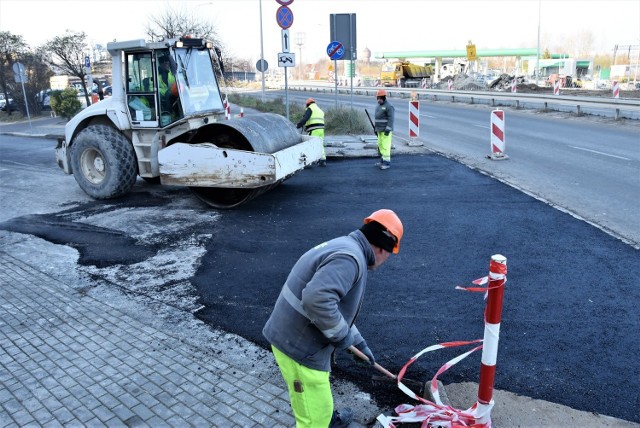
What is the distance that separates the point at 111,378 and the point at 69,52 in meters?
33.8

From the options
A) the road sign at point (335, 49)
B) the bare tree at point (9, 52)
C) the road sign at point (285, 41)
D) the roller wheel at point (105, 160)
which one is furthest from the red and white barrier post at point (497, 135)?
the bare tree at point (9, 52)

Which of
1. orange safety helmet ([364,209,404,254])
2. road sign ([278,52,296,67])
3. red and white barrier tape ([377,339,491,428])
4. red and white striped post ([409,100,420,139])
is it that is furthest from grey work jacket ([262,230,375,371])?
red and white striped post ([409,100,420,139])

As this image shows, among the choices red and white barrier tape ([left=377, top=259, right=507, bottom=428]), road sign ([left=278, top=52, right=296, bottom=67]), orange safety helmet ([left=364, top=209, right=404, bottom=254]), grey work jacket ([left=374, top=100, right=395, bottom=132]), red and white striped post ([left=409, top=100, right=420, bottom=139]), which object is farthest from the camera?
red and white striped post ([left=409, top=100, right=420, bottom=139])

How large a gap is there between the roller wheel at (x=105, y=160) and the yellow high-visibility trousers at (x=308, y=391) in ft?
24.2

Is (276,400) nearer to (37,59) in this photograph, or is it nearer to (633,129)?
(633,129)

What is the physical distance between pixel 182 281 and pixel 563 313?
155 inches

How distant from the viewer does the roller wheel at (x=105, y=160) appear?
363 inches

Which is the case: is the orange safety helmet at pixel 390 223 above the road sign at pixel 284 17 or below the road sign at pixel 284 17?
below

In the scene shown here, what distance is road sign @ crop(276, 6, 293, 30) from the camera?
41.4 ft

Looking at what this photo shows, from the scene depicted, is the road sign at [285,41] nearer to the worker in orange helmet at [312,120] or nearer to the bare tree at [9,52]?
the worker in orange helmet at [312,120]

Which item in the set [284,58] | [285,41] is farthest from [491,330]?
[285,41]

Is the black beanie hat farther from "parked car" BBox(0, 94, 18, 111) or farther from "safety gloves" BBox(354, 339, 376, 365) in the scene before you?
"parked car" BBox(0, 94, 18, 111)

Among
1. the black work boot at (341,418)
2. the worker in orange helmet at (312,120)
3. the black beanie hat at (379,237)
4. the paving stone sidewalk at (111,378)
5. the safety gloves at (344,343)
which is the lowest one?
the paving stone sidewalk at (111,378)

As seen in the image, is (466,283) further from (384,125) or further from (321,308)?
(384,125)
